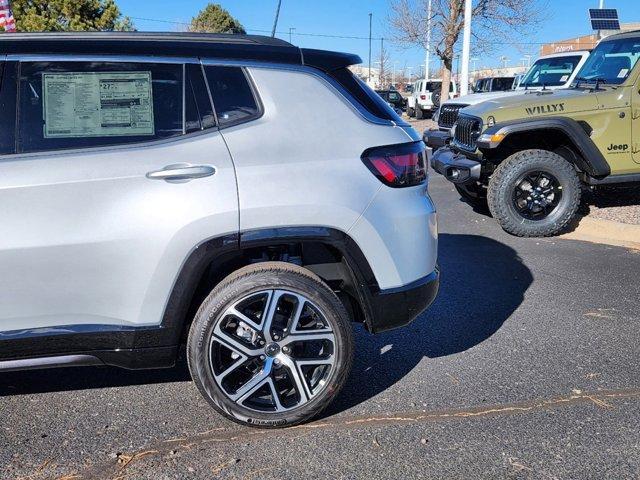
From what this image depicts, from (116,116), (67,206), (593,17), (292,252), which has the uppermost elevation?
(593,17)

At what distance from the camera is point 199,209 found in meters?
2.55

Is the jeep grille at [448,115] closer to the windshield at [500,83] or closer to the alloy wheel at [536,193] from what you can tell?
the alloy wheel at [536,193]

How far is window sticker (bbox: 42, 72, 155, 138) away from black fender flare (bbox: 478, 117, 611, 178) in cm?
466

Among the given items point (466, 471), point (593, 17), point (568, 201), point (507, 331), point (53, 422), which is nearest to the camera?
point (466, 471)

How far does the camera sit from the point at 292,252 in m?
3.04

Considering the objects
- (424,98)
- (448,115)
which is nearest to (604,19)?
(448,115)

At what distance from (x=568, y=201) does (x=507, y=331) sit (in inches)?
119

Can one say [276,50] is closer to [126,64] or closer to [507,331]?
[126,64]

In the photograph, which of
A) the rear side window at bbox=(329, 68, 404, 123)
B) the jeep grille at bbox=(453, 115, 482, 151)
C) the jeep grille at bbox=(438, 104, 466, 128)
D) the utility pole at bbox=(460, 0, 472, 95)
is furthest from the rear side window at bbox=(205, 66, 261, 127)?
the utility pole at bbox=(460, 0, 472, 95)

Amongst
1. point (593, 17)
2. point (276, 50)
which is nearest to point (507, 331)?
point (276, 50)

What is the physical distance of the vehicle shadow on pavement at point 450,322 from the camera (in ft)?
11.0

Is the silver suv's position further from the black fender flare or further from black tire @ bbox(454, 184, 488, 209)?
black tire @ bbox(454, 184, 488, 209)

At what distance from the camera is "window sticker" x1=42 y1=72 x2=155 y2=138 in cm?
259

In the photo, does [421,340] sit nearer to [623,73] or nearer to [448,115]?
[623,73]
